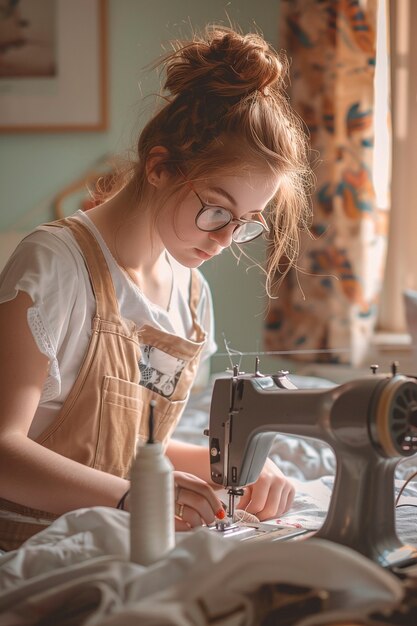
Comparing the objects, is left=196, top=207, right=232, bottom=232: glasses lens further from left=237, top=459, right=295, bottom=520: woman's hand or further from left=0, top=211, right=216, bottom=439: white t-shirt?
left=237, top=459, right=295, bottom=520: woman's hand

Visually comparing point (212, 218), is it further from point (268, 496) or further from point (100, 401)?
point (268, 496)

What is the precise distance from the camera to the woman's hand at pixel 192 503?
1.11 metres

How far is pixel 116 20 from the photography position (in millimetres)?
3404

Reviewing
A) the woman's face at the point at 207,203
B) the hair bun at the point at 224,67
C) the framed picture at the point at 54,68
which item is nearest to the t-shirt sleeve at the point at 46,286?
the woman's face at the point at 207,203

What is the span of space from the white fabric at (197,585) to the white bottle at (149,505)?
2cm

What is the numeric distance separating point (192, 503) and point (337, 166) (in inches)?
89.7

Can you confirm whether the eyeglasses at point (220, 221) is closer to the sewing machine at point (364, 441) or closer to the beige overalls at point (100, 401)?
the beige overalls at point (100, 401)

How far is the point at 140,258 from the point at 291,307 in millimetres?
1904

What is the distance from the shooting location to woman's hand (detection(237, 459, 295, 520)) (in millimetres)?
1324

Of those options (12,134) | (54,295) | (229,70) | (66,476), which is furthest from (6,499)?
(12,134)

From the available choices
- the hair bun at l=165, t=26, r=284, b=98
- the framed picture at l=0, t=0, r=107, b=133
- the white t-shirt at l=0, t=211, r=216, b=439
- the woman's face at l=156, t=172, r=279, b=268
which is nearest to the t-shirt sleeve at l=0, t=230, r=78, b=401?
the white t-shirt at l=0, t=211, r=216, b=439

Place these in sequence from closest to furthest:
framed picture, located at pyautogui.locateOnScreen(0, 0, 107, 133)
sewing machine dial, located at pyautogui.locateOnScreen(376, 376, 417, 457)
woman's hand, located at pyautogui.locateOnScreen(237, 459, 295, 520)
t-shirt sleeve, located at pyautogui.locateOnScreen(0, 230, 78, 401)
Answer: sewing machine dial, located at pyautogui.locateOnScreen(376, 376, 417, 457), t-shirt sleeve, located at pyautogui.locateOnScreen(0, 230, 78, 401), woman's hand, located at pyautogui.locateOnScreen(237, 459, 295, 520), framed picture, located at pyautogui.locateOnScreen(0, 0, 107, 133)

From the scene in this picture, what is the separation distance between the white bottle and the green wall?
2.52 m

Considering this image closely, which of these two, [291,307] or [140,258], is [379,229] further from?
[140,258]
